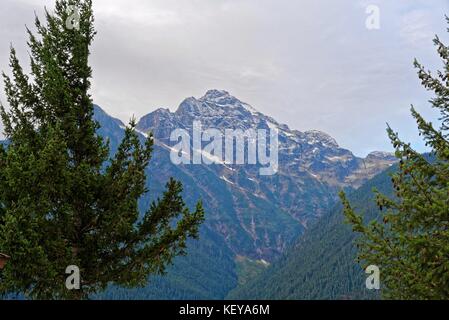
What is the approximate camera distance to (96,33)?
1830cm

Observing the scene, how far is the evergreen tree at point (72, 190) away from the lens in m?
13.9

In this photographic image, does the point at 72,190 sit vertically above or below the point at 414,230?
above

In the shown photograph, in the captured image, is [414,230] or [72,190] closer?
[414,230]

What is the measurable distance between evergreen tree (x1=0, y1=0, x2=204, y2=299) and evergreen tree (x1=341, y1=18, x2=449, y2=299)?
6211 mm

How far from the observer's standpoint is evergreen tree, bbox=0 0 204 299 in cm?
1391

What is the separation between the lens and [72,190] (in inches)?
609

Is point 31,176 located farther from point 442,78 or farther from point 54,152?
point 442,78

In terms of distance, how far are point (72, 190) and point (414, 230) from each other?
11.1 m

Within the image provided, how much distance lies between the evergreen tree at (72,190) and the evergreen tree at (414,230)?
6211 mm

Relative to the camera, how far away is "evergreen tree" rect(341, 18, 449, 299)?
1123cm

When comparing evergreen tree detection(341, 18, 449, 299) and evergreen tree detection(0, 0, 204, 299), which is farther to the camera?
evergreen tree detection(0, 0, 204, 299)

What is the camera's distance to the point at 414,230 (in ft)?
43.6
